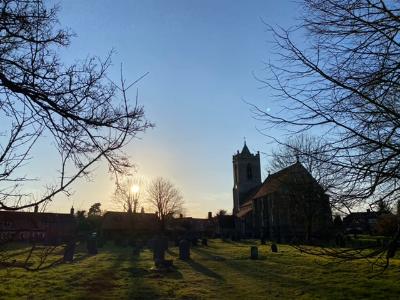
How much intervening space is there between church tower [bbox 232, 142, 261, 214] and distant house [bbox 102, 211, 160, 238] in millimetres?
32935

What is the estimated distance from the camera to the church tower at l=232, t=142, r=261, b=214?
99062 millimetres

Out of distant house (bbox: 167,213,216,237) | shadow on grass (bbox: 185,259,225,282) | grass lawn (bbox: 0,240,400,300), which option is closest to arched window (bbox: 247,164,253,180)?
distant house (bbox: 167,213,216,237)

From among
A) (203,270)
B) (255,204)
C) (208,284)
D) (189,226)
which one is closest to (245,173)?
(255,204)

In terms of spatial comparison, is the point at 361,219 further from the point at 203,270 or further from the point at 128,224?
the point at 128,224

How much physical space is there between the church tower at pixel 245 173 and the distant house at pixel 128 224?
108ft

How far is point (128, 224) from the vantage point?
67250mm

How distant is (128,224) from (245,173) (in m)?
40.2

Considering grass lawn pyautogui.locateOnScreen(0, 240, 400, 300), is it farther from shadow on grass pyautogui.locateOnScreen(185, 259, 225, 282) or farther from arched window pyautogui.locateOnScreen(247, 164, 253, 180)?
arched window pyautogui.locateOnScreen(247, 164, 253, 180)

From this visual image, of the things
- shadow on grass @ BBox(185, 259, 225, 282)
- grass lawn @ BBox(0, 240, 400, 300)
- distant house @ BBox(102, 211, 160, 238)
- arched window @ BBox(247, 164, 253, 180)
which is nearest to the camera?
grass lawn @ BBox(0, 240, 400, 300)

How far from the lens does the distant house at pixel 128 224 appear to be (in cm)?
6525

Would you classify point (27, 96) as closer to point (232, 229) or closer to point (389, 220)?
point (389, 220)

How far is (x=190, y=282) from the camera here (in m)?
14.9

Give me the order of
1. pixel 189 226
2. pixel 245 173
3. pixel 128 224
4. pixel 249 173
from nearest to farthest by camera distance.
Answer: pixel 128 224
pixel 189 226
pixel 245 173
pixel 249 173

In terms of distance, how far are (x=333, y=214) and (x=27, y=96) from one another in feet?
12.8
